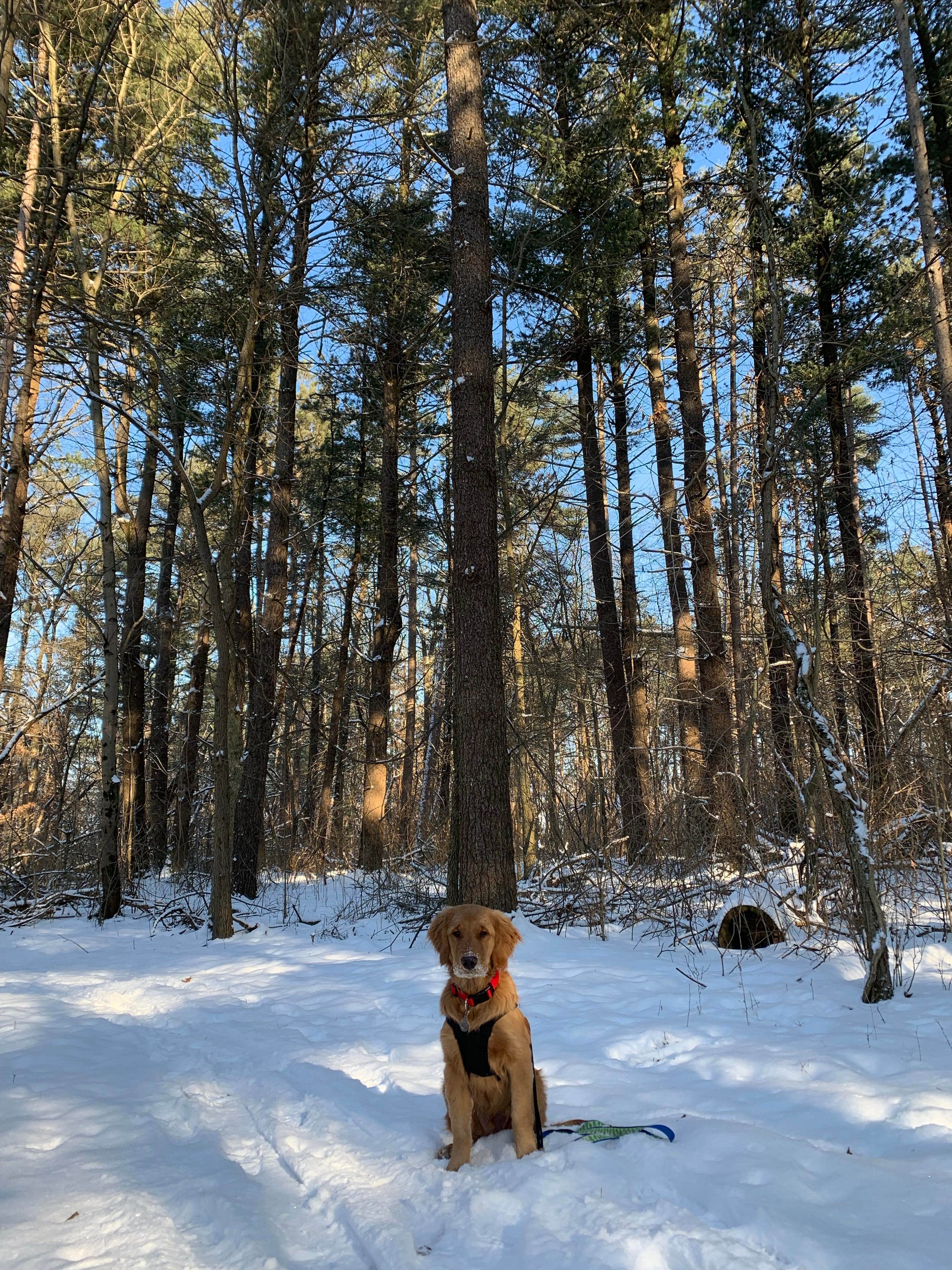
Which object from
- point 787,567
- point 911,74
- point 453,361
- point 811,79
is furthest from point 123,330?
point 787,567

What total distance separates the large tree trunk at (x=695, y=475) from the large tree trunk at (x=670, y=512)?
0.37 metres

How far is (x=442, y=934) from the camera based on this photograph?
320 centimetres

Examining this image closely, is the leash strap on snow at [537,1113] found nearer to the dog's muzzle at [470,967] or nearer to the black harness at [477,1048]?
the black harness at [477,1048]

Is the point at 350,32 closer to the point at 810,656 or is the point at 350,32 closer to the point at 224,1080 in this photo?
the point at 810,656

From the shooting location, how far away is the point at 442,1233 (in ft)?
8.45

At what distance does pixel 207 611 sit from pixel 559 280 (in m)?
8.20

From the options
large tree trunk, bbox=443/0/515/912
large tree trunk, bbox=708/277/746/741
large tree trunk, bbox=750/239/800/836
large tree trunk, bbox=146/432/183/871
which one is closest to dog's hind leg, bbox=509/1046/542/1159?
large tree trunk, bbox=750/239/800/836

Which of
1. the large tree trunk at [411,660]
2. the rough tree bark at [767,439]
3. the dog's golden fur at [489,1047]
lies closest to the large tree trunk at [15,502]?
the large tree trunk at [411,660]

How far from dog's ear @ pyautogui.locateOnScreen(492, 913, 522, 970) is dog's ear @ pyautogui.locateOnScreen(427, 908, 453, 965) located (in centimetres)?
18

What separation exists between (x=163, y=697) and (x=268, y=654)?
736cm

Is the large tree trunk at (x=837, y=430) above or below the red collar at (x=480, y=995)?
above

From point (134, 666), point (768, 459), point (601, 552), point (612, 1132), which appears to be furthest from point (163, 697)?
point (612, 1132)

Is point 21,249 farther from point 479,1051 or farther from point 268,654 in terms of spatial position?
point 479,1051

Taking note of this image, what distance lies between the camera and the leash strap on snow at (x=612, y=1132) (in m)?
2.97
